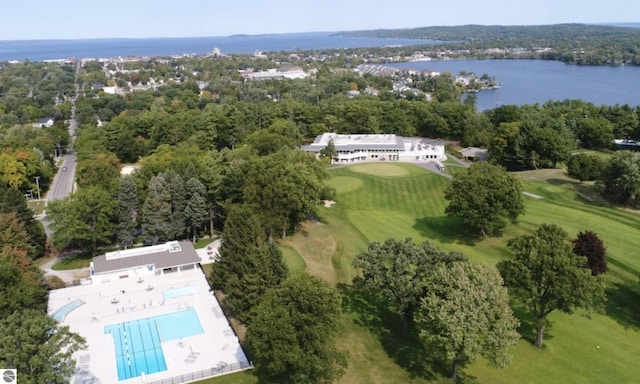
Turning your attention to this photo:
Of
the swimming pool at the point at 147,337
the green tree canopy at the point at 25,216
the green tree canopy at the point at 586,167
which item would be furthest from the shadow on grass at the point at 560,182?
the green tree canopy at the point at 25,216

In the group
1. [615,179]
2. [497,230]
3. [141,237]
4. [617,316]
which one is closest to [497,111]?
[615,179]

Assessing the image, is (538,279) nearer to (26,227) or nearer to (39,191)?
(26,227)

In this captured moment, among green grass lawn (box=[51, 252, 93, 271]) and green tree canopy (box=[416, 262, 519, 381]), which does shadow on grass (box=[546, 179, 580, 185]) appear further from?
green grass lawn (box=[51, 252, 93, 271])

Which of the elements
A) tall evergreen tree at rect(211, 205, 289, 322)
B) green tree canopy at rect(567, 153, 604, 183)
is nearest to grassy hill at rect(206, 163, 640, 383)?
green tree canopy at rect(567, 153, 604, 183)

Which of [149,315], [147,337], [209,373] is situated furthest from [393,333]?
[149,315]

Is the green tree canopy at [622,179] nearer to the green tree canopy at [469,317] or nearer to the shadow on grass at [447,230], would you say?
the shadow on grass at [447,230]

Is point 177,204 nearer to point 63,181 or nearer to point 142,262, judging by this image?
point 142,262
